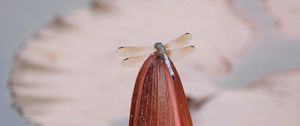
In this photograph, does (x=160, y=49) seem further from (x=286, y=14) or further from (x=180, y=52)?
(x=286, y=14)

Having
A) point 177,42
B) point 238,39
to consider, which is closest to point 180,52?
point 177,42

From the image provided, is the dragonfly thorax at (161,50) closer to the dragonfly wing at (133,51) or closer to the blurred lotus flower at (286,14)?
the dragonfly wing at (133,51)

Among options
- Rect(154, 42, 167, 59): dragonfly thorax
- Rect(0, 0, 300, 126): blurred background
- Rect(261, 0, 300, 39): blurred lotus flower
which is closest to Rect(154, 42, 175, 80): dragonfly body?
Rect(154, 42, 167, 59): dragonfly thorax

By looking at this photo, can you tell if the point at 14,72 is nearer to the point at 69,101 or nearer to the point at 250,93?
the point at 69,101

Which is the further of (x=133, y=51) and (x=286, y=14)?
(x=286, y=14)

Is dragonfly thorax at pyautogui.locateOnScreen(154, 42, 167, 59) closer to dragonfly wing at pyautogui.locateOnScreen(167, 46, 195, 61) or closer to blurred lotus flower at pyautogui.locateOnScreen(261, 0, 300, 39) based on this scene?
dragonfly wing at pyautogui.locateOnScreen(167, 46, 195, 61)
